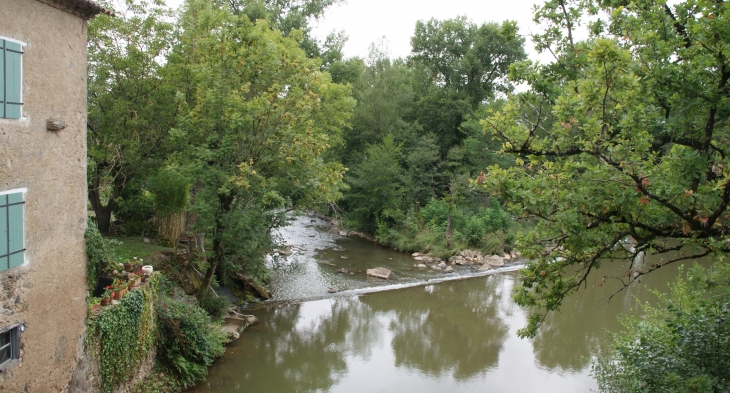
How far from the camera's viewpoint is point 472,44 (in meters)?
36.7

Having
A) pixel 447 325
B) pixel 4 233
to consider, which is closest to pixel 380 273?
pixel 447 325

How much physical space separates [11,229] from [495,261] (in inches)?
848

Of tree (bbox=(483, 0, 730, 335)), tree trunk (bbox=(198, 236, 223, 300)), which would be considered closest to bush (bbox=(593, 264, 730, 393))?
tree (bbox=(483, 0, 730, 335))

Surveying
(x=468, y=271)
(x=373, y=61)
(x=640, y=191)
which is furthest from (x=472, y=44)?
(x=640, y=191)

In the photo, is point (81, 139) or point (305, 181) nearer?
point (81, 139)

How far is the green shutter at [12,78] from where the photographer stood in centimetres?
631

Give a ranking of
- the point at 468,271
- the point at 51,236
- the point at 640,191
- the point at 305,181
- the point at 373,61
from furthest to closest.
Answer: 1. the point at 373,61
2. the point at 468,271
3. the point at 305,181
4. the point at 51,236
5. the point at 640,191

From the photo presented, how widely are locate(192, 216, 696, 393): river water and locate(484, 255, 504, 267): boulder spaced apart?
1641 millimetres

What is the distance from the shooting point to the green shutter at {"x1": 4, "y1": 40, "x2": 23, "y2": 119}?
6.31 metres

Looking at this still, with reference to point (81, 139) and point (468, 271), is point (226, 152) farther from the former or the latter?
point (468, 271)

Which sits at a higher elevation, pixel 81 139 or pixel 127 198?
pixel 81 139

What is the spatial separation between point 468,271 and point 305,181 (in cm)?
1179

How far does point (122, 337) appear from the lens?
364 inches

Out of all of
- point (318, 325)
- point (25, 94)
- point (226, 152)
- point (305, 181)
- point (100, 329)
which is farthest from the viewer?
point (318, 325)
